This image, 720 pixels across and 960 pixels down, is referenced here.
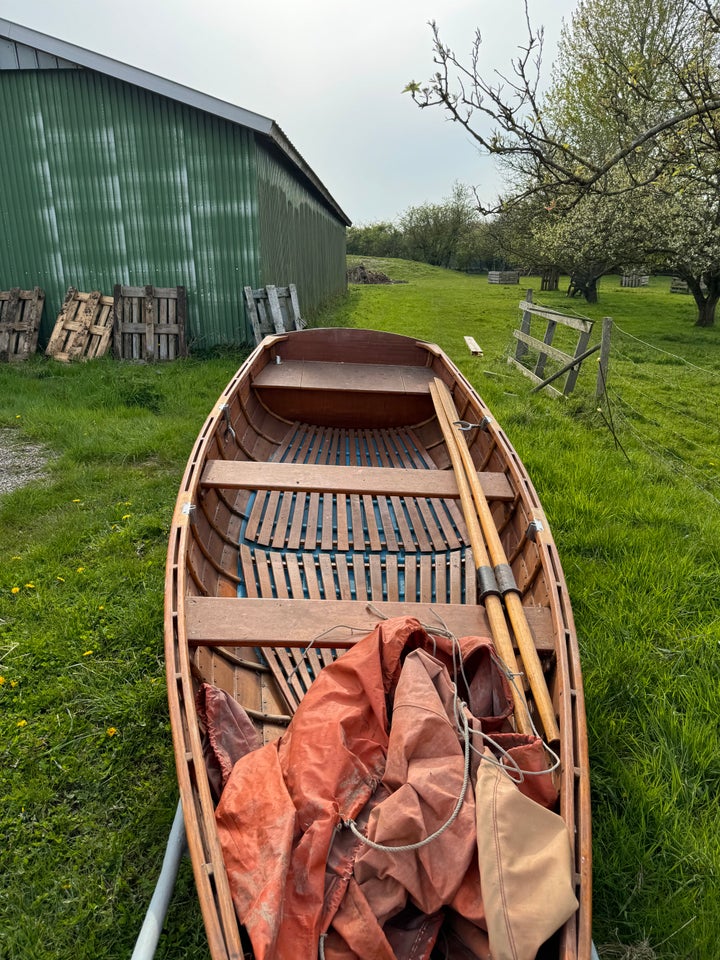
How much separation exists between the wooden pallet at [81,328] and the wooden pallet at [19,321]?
329 millimetres

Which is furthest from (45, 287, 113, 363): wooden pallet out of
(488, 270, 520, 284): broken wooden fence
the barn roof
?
(488, 270, 520, 284): broken wooden fence

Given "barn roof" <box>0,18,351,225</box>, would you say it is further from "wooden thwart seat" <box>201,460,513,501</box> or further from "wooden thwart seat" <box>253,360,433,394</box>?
"wooden thwart seat" <box>201,460,513,501</box>

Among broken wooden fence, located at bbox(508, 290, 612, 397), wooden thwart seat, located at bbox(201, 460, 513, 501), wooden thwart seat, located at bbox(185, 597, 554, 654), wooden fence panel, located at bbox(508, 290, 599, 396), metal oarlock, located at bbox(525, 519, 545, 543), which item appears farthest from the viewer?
wooden fence panel, located at bbox(508, 290, 599, 396)

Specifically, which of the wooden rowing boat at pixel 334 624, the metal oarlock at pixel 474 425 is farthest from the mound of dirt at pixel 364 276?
the metal oarlock at pixel 474 425

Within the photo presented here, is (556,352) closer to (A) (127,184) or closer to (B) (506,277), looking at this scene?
(A) (127,184)

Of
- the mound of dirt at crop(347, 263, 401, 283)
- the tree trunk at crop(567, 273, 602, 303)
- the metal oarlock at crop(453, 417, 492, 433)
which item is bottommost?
the metal oarlock at crop(453, 417, 492, 433)

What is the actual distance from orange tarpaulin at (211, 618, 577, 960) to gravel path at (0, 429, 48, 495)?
15.2 feet

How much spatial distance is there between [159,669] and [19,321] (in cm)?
870

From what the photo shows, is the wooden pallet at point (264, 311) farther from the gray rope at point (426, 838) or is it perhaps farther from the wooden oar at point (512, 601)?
the gray rope at point (426, 838)

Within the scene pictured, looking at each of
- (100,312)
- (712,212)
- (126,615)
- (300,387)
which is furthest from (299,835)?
(712,212)

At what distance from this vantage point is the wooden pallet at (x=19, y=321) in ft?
31.7

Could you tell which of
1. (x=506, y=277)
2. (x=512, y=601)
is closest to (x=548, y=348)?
(x=512, y=601)

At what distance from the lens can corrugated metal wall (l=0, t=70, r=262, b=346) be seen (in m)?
9.05

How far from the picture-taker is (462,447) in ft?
13.9
